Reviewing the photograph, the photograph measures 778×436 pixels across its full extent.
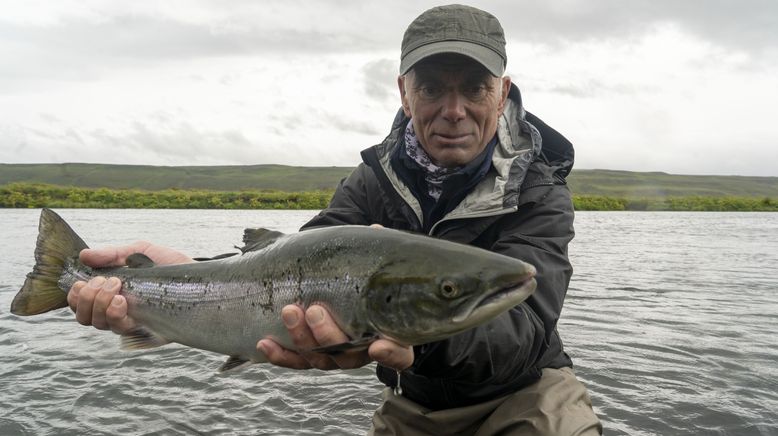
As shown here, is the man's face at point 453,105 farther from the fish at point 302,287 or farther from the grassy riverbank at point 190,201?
the grassy riverbank at point 190,201

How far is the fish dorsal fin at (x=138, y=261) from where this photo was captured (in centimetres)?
404

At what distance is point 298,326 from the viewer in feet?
9.37

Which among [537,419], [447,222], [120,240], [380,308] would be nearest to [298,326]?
[380,308]

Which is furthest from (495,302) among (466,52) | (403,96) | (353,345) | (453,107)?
(403,96)

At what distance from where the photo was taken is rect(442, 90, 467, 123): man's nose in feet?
12.0

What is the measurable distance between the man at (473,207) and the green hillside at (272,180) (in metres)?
98.9

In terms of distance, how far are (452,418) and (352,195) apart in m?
1.79

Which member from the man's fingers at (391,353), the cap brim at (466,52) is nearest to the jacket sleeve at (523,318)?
the man's fingers at (391,353)

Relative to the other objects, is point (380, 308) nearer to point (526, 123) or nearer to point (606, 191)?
point (526, 123)

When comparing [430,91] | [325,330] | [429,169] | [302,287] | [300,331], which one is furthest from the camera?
[429,169]

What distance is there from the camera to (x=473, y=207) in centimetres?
364

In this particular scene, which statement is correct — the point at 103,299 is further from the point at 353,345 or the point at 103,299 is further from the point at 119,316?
the point at 353,345

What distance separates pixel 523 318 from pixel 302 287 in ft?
3.63

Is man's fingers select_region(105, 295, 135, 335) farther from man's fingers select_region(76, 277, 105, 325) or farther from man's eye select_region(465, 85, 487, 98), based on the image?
man's eye select_region(465, 85, 487, 98)
